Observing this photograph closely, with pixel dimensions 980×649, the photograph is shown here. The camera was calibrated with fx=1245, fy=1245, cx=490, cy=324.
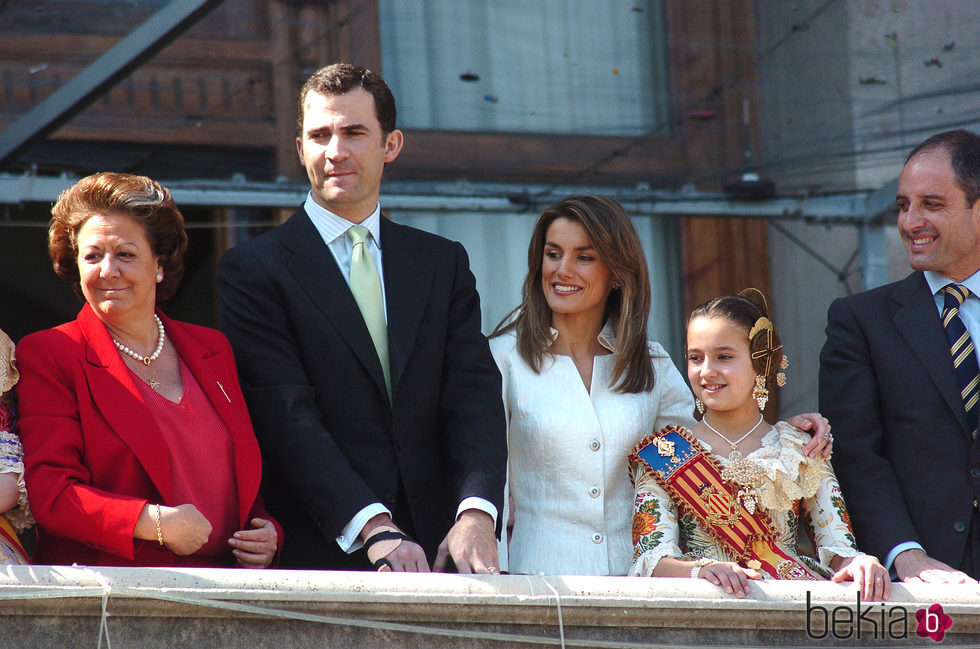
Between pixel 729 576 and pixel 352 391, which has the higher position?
pixel 352 391

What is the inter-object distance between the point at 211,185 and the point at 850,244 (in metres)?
2.49

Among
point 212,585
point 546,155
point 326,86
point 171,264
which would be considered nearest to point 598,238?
point 326,86

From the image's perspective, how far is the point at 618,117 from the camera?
487 centimetres

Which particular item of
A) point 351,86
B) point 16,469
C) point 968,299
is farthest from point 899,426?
point 16,469

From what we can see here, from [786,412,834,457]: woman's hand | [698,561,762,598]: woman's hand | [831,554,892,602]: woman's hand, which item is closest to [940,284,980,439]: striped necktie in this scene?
[786,412,834,457]: woman's hand

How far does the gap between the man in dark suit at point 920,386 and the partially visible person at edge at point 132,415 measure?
143 cm

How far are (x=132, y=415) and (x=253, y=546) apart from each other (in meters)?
0.37

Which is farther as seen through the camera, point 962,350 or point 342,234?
point 962,350

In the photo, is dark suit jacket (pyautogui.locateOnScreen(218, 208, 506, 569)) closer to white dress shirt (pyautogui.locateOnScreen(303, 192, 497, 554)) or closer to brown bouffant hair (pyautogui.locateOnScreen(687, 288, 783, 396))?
white dress shirt (pyautogui.locateOnScreen(303, 192, 497, 554))

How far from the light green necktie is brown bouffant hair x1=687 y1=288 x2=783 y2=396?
759 millimetres

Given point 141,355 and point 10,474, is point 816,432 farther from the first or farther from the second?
point 10,474

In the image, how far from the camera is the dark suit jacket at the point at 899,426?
2980 millimetres

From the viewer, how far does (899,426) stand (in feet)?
10.1

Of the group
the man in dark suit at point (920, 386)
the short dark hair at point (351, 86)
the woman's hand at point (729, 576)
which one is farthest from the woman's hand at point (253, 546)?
the man in dark suit at point (920, 386)
